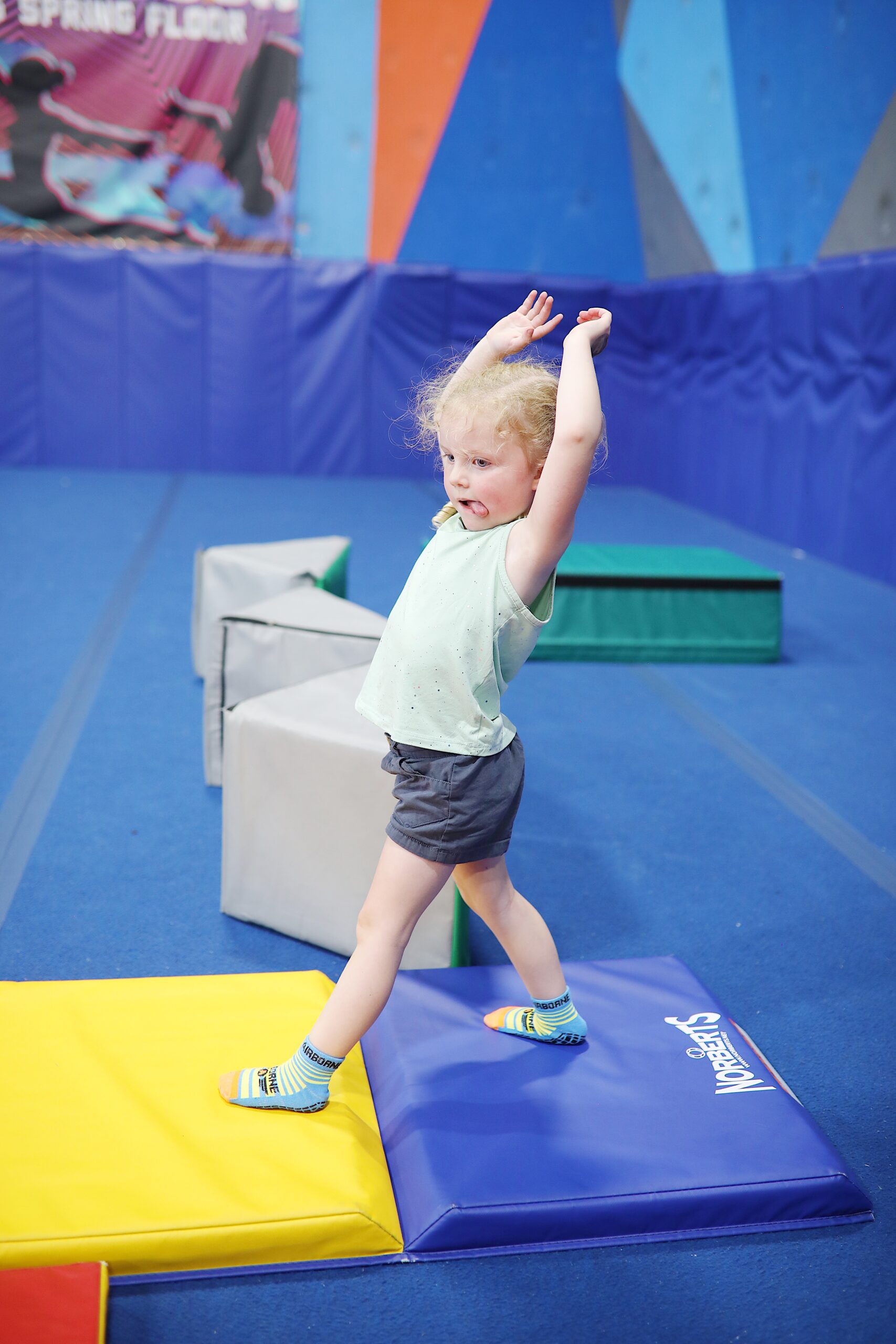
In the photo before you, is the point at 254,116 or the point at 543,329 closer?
the point at 543,329

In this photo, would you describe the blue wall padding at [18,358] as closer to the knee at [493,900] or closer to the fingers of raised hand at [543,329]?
the fingers of raised hand at [543,329]

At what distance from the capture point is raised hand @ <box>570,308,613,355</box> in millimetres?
1369

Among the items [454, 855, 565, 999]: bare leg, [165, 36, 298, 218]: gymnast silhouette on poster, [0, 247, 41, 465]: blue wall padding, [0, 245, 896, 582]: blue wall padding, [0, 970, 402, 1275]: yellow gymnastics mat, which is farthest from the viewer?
[165, 36, 298, 218]: gymnast silhouette on poster

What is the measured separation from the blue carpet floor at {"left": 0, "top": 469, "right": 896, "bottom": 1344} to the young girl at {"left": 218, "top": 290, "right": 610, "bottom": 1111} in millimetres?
340

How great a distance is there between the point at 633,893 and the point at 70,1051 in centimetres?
120

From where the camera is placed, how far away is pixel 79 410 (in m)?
8.19

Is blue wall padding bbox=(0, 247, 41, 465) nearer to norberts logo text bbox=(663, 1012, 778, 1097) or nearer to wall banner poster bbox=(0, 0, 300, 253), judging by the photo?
wall banner poster bbox=(0, 0, 300, 253)

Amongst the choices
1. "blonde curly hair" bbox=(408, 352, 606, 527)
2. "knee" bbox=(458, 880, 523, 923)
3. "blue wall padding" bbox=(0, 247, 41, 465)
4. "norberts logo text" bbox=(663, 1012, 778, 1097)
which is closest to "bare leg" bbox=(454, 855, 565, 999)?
"knee" bbox=(458, 880, 523, 923)

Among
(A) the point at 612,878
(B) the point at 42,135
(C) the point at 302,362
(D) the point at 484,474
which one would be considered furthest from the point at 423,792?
(B) the point at 42,135

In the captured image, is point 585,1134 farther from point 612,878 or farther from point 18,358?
point 18,358

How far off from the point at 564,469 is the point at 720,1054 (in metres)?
0.93

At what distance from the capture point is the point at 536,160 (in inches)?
348

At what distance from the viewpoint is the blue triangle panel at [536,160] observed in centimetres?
864

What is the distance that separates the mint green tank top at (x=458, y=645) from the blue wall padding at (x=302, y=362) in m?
5.79
